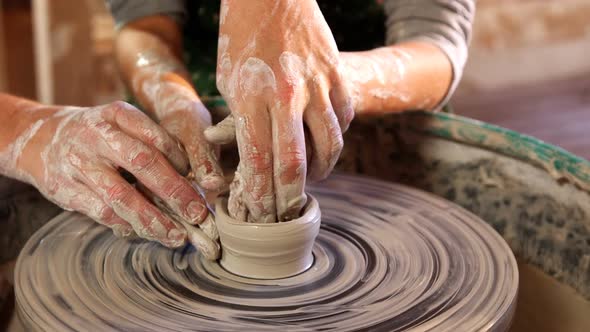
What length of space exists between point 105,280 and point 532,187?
76cm

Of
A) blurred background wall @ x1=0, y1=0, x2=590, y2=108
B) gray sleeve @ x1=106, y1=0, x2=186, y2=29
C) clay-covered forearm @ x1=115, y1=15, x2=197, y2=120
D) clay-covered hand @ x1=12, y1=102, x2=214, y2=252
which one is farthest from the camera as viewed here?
blurred background wall @ x1=0, y1=0, x2=590, y2=108

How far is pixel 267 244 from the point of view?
1.00 metres

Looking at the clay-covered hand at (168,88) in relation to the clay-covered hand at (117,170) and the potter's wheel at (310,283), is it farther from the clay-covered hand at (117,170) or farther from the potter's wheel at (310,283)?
the potter's wheel at (310,283)

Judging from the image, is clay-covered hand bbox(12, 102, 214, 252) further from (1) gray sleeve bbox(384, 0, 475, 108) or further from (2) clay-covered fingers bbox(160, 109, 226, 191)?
(1) gray sleeve bbox(384, 0, 475, 108)

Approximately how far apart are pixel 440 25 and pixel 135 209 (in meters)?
0.80

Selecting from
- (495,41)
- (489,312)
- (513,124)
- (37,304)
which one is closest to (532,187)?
(489,312)

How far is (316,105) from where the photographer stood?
1007mm

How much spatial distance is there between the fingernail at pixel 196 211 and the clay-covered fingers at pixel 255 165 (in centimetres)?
8

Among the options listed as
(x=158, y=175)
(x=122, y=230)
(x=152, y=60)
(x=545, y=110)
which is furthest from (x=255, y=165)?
(x=545, y=110)

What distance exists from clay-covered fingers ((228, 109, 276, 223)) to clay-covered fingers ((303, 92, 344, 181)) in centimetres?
7

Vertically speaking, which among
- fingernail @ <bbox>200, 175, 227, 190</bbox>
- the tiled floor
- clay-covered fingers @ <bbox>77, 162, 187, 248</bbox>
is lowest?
the tiled floor

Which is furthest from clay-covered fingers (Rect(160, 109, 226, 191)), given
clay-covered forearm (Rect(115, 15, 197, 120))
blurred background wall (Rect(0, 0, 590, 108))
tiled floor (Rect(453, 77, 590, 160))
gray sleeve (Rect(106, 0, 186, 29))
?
tiled floor (Rect(453, 77, 590, 160))

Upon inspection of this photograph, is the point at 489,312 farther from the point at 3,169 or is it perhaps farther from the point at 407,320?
the point at 3,169

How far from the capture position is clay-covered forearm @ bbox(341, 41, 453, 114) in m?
1.28
